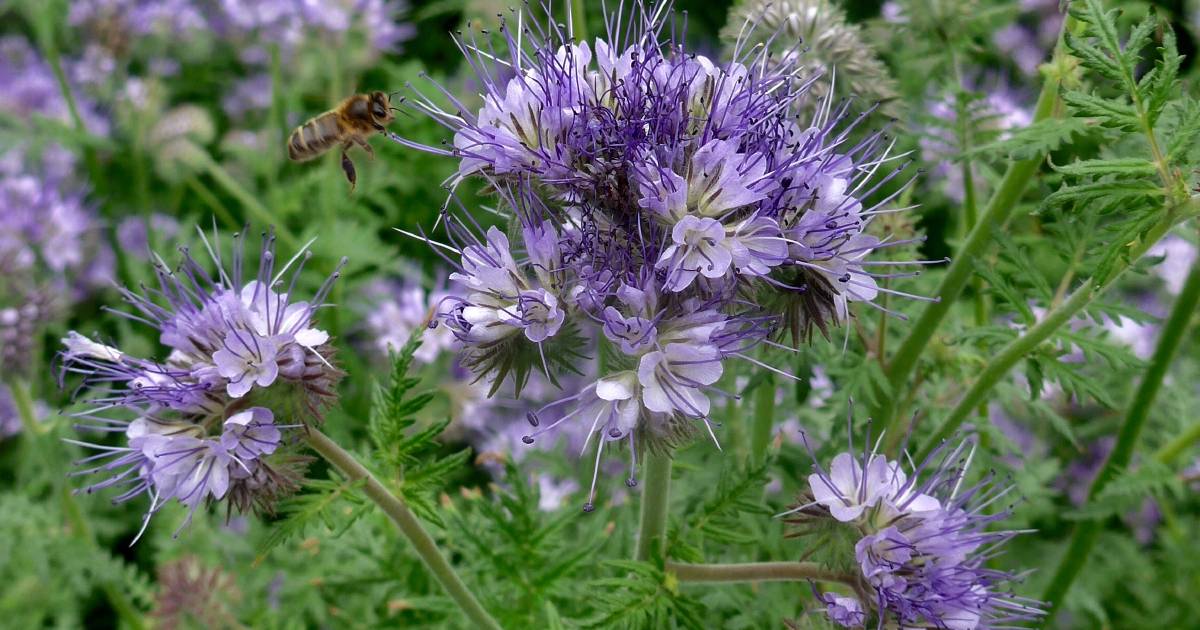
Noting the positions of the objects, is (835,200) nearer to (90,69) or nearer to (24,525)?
(24,525)

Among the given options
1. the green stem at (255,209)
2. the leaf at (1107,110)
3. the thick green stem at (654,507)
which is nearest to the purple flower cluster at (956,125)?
the leaf at (1107,110)

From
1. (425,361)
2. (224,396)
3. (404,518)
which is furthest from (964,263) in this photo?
(425,361)

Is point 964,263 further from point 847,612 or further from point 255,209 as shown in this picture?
point 255,209

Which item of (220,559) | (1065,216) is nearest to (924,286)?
(1065,216)

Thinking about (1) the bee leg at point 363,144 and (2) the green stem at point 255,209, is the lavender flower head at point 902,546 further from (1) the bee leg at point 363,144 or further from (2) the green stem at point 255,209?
(2) the green stem at point 255,209

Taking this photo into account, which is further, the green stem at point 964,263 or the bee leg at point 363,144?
the bee leg at point 363,144

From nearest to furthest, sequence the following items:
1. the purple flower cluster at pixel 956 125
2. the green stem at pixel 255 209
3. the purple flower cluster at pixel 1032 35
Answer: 1. the purple flower cluster at pixel 956 125
2. the green stem at pixel 255 209
3. the purple flower cluster at pixel 1032 35
